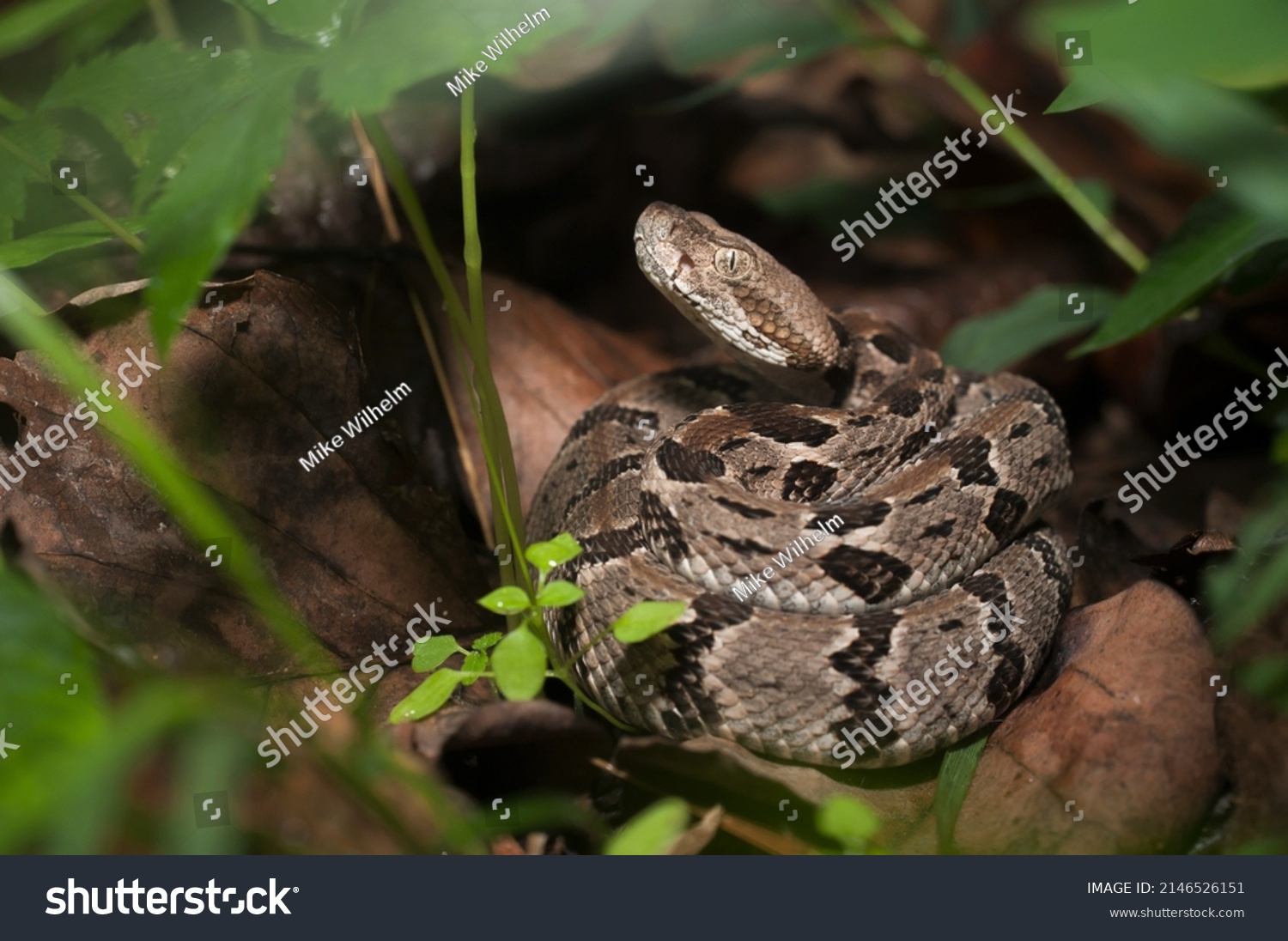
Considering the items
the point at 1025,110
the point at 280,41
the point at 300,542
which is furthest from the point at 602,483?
the point at 1025,110

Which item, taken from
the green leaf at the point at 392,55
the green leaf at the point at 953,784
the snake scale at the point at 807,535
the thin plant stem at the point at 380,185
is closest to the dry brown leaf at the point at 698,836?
the snake scale at the point at 807,535

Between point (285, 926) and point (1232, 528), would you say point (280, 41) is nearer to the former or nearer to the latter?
point (285, 926)

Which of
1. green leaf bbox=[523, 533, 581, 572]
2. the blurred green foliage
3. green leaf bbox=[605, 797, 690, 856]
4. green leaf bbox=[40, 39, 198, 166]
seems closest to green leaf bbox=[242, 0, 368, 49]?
the blurred green foliage

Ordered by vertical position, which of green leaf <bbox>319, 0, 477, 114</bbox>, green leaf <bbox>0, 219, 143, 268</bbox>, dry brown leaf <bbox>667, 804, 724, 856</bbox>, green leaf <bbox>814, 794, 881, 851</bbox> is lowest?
dry brown leaf <bbox>667, 804, 724, 856</bbox>

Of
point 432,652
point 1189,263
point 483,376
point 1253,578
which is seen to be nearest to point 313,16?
point 483,376

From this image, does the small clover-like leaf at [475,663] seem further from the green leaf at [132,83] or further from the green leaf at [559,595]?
the green leaf at [132,83]

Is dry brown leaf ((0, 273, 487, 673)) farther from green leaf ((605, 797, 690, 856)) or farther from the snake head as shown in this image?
green leaf ((605, 797, 690, 856))
